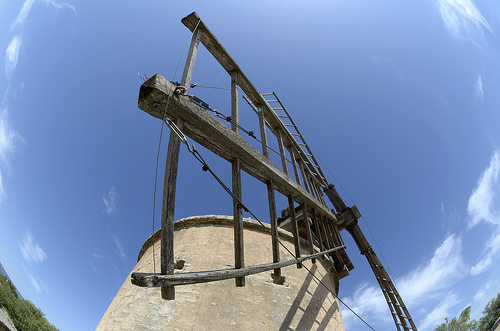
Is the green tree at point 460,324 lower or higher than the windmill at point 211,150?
higher

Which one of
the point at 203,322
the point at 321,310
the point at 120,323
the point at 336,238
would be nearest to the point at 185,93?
the point at 203,322

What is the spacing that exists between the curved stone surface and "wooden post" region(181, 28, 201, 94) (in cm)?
225

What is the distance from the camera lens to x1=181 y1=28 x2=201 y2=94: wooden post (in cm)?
305

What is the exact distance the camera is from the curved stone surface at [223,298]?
4016 mm

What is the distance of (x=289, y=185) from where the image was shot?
4496 mm

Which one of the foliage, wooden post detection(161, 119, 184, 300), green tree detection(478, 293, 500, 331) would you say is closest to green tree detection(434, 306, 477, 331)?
green tree detection(478, 293, 500, 331)

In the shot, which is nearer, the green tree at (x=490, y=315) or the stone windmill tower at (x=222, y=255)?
the stone windmill tower at (x=222, y=255)

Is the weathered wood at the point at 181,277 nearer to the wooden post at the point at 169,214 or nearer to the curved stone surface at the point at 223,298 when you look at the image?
the wooden post at the point at 169,214

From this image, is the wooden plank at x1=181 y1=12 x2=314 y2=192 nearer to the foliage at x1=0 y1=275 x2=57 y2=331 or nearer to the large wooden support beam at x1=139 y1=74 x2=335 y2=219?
the large wooden support beam at x1=139 y1=74 x2=335 y2=219

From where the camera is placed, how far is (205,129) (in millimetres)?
3059

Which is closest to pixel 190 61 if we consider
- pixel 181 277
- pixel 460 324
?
pixel 181 277

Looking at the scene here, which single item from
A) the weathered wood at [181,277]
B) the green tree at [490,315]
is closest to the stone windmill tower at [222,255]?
the weathered wood at [181,277]

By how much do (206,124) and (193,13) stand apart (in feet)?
6.94

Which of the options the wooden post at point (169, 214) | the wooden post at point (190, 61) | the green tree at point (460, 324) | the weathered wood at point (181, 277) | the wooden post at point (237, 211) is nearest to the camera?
the weathered wood at point (181, 277)
